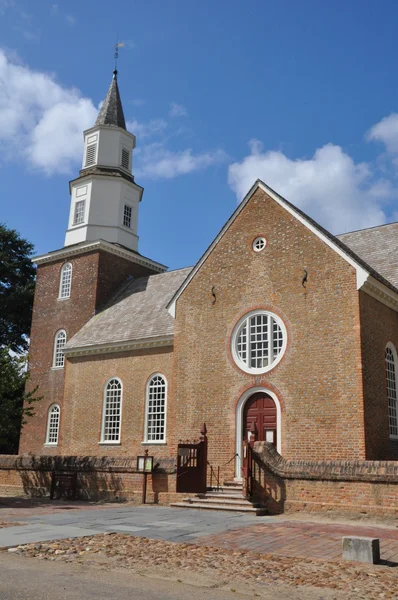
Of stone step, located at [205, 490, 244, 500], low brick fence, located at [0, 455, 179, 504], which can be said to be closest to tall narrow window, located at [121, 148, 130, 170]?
low brick fence, located at [0, 455, 179, 504]

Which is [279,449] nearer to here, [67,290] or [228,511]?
[228,511]

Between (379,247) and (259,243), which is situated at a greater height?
(379,247)

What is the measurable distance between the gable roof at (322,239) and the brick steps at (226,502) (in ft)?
22.9

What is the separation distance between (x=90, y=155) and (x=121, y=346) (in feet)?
45.2

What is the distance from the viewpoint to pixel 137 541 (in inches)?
426

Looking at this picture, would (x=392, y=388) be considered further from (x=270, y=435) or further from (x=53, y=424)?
(x=53, y=424)

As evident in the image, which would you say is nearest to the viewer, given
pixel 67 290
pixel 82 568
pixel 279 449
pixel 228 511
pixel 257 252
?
pixel 82 568

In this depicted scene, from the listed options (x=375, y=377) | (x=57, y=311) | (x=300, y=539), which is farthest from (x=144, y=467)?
(x=57, y=311)

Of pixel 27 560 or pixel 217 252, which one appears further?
pixel 217 252

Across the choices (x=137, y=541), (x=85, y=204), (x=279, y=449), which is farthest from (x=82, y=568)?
(x=85, y=204)

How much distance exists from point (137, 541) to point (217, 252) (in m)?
12.3

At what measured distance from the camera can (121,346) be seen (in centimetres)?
2631

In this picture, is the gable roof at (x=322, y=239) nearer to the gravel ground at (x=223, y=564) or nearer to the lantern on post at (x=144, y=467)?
the lantern on post at (x=144, y=467)

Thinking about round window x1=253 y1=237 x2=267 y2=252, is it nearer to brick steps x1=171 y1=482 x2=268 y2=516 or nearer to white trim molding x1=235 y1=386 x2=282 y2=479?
white trim molding x1=235 y1=386 x2=282 y2=479
